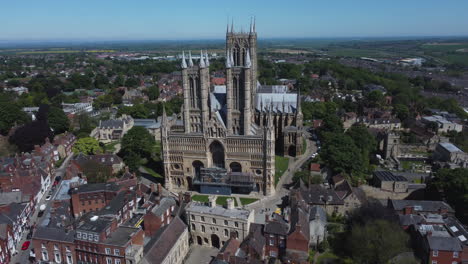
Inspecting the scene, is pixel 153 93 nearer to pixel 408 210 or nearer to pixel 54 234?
pixel 54 234

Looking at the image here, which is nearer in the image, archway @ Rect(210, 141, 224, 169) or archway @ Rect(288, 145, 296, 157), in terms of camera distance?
archway @ Rect(210, 141, 224, 169)

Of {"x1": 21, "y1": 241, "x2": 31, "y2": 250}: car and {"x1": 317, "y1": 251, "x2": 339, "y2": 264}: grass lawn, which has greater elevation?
{"x1": 21, "y1": 241, "x2": 31, "y2": 250}: car

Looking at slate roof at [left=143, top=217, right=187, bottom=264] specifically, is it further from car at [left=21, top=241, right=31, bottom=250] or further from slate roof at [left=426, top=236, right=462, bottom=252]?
slate roof at [left=426, top=236, right=462, bottom=252]

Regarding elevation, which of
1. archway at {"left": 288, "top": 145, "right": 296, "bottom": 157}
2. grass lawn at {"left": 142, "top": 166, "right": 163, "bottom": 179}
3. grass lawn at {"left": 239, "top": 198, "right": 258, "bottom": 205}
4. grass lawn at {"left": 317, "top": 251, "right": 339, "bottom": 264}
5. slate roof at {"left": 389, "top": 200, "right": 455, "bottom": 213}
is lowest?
grass lawn at {"left": 317, "top": 251, "right": 339, "bottom": 264}

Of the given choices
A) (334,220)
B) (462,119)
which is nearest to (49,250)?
(334,220)

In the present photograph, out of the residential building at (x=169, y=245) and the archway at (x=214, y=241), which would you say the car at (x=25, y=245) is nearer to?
the residential building at (x=169, y=245)

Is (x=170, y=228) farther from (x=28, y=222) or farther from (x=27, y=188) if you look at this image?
(x=27, y=188)

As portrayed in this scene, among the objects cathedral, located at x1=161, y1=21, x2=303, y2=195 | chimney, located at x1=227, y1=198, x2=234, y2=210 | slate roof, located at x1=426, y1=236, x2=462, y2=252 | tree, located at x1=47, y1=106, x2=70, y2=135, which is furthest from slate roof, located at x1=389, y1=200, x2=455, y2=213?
tree, located at x1=47, y1=106, x2=70, y2=135
